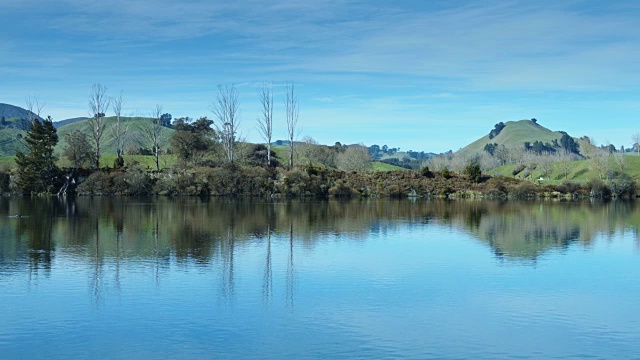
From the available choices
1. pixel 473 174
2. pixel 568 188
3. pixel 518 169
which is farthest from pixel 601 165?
pixel 473 174

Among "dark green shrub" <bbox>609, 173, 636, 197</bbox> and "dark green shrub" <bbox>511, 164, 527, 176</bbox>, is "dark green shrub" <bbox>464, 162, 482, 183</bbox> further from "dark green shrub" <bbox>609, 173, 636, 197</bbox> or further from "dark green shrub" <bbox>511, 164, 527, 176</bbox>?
"dark green shrub" <bbox>511, 164, 527, 176</bbox>

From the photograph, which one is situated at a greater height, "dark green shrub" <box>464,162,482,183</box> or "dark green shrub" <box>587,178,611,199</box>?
"dark green shrub" <box>464,162,482,183</box>

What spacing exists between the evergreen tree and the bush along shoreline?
141 cm

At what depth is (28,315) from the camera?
1489 centimetres

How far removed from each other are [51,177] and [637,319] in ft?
234

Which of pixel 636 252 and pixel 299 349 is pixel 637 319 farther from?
pixel 636 252

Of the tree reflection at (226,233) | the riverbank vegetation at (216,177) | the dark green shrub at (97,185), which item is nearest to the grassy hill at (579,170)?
the riverbank vegetation at (216,177)

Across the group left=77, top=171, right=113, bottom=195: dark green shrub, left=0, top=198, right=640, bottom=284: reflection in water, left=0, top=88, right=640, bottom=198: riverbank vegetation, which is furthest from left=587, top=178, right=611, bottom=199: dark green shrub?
left=77, top=171, right=113, bottom=195: dark green shrub

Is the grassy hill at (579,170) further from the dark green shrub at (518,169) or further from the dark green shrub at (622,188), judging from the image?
the dark green shrub at (622,188)

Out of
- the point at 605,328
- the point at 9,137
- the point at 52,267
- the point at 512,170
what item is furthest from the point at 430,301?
the point at 9,137

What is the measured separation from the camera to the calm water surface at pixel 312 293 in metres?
12.9

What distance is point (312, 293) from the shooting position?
17750mm

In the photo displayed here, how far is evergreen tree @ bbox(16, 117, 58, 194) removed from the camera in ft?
234

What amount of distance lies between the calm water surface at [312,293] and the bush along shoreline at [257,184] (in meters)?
40.0
